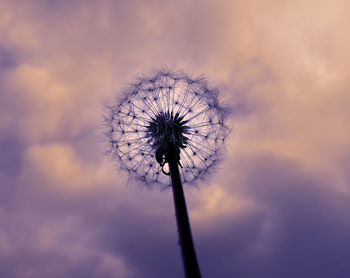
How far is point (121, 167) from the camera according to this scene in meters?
9.44

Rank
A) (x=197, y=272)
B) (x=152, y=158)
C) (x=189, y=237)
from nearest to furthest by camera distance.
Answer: (x=197, y=272), (x=189, y=237), (x=152, y=158)

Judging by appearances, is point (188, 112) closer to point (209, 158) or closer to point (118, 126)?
point (209, 158)

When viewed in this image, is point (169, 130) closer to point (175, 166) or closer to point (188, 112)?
point (188, 112)

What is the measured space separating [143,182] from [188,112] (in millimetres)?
2358

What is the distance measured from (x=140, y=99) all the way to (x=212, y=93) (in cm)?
219

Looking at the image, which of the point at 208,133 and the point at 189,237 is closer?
the point at 189,237

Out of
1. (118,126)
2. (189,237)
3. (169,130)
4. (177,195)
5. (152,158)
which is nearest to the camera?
(189,237)

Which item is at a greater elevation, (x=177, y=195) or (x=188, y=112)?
(x=188, y=112)

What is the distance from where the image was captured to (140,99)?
376 inches

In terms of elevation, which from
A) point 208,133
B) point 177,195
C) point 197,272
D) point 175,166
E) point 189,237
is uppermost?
point 208,133

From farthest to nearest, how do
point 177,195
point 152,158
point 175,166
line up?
1. point 152,158
2. point 175,166
3. point 177,195

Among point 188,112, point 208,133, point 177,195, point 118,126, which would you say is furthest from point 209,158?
point 177,195

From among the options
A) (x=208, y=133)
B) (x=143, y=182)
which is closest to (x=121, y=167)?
(x=143, y=182)

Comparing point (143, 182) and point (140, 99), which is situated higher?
point (140, 99)
